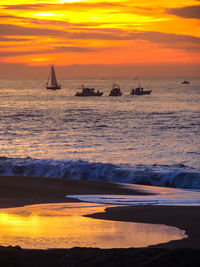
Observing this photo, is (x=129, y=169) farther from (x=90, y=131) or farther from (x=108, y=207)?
(x=90, y=131)

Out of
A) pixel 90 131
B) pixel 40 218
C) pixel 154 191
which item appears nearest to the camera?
pixel 40 218

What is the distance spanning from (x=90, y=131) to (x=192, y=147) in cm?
1343

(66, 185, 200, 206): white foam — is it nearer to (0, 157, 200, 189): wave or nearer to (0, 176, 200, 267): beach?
(0, 176, 200, 267): beach

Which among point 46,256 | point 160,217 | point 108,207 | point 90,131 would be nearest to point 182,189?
point 108,207

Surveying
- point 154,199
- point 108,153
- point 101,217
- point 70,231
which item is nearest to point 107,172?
point 154,199

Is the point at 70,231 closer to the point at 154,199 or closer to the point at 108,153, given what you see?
the point at 154,199

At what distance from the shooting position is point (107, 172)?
22656 mm

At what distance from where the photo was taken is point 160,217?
13031 millimetres

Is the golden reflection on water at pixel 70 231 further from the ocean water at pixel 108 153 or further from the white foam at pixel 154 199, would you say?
the ocean water at pixel 108 153

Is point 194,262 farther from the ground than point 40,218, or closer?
farther from the ground

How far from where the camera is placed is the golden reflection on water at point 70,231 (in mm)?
10219

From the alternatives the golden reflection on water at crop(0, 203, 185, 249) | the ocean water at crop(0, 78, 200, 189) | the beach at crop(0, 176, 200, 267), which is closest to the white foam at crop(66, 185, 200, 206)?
the beach at crop(0, 176, 200, 267)

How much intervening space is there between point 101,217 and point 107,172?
31.5ft

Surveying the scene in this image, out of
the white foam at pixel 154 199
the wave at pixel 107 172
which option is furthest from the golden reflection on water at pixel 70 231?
the wave at pixel 107 172
